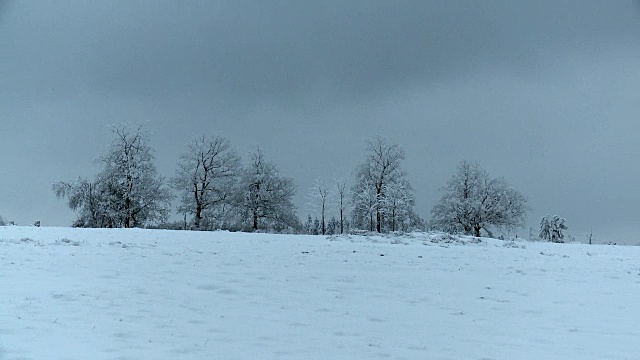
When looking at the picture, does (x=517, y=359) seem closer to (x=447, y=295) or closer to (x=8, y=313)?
(x=447, y=295)

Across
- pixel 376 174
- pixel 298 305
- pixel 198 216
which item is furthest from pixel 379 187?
pixel 298 305

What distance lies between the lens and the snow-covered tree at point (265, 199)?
49.2 m

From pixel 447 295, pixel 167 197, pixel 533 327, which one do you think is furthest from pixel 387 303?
pixel 167 197

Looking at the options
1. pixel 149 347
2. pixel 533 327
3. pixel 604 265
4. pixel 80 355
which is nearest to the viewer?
pixel 80 355

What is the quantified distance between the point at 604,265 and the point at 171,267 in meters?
17.9

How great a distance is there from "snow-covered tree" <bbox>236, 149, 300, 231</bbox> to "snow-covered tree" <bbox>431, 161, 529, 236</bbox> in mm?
17496

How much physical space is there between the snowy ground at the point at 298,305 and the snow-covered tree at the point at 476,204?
33.6 metres

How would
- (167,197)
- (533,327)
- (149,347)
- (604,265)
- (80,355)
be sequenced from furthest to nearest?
(167,197) < (604,265) < (533,327) < (149,347) < (80,355)

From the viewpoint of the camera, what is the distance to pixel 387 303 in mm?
11625

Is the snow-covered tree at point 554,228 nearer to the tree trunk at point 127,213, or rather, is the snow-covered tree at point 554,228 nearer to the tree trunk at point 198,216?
the tree trunk at point 198,216

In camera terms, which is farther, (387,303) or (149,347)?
(387,303)

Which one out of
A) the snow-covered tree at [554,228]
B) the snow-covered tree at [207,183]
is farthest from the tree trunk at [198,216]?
the snow-covered tree at [554,228]

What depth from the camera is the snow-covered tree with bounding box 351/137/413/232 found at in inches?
1956

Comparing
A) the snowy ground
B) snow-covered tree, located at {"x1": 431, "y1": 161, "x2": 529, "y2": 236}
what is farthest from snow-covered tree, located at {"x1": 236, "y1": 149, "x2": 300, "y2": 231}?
the snowy ground
